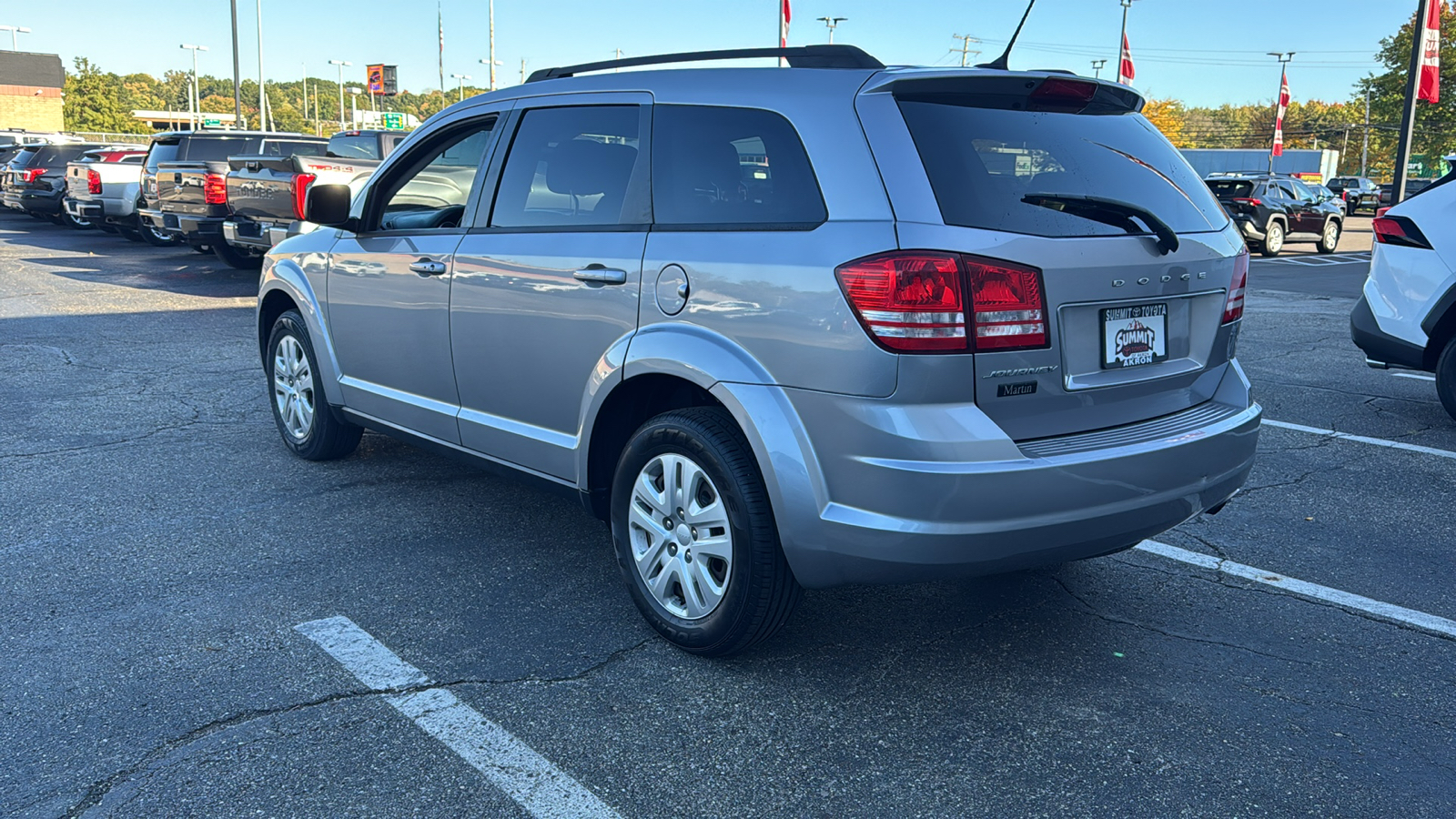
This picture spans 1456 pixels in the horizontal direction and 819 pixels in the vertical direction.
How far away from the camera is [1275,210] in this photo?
23453 millimetres

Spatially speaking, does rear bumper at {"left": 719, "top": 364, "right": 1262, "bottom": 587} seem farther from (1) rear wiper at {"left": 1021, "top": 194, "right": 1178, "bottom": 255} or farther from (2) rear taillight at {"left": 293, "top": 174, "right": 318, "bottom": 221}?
(2) rear taillight at {"left": 293, "top": 174, "right": 318, "bottom": 221}

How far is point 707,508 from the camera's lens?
10.9 feet

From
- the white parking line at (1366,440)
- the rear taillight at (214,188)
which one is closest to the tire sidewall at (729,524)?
the white parking line at (1366,440)

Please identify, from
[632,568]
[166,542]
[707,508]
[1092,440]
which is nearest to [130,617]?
[166,542]

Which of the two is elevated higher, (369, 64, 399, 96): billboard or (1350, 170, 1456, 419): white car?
(369, 64, 399, 96): billboard

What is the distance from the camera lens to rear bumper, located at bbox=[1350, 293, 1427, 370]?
7.12 m

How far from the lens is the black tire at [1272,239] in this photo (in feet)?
76.3

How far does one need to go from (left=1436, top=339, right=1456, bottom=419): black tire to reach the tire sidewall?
19.1ft

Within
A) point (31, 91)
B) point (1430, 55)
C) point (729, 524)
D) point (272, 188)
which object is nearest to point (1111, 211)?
point (729, 524)

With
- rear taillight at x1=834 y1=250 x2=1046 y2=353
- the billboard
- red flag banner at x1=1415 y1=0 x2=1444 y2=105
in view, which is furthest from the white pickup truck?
the billboard

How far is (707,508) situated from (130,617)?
200cm

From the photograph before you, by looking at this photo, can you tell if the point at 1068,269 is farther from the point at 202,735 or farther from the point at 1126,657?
the point at 202,735

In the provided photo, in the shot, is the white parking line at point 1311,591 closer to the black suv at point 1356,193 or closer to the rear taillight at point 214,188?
the rear taillight at point 214,188

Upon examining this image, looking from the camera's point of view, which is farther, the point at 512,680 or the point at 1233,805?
the point at 512,680
